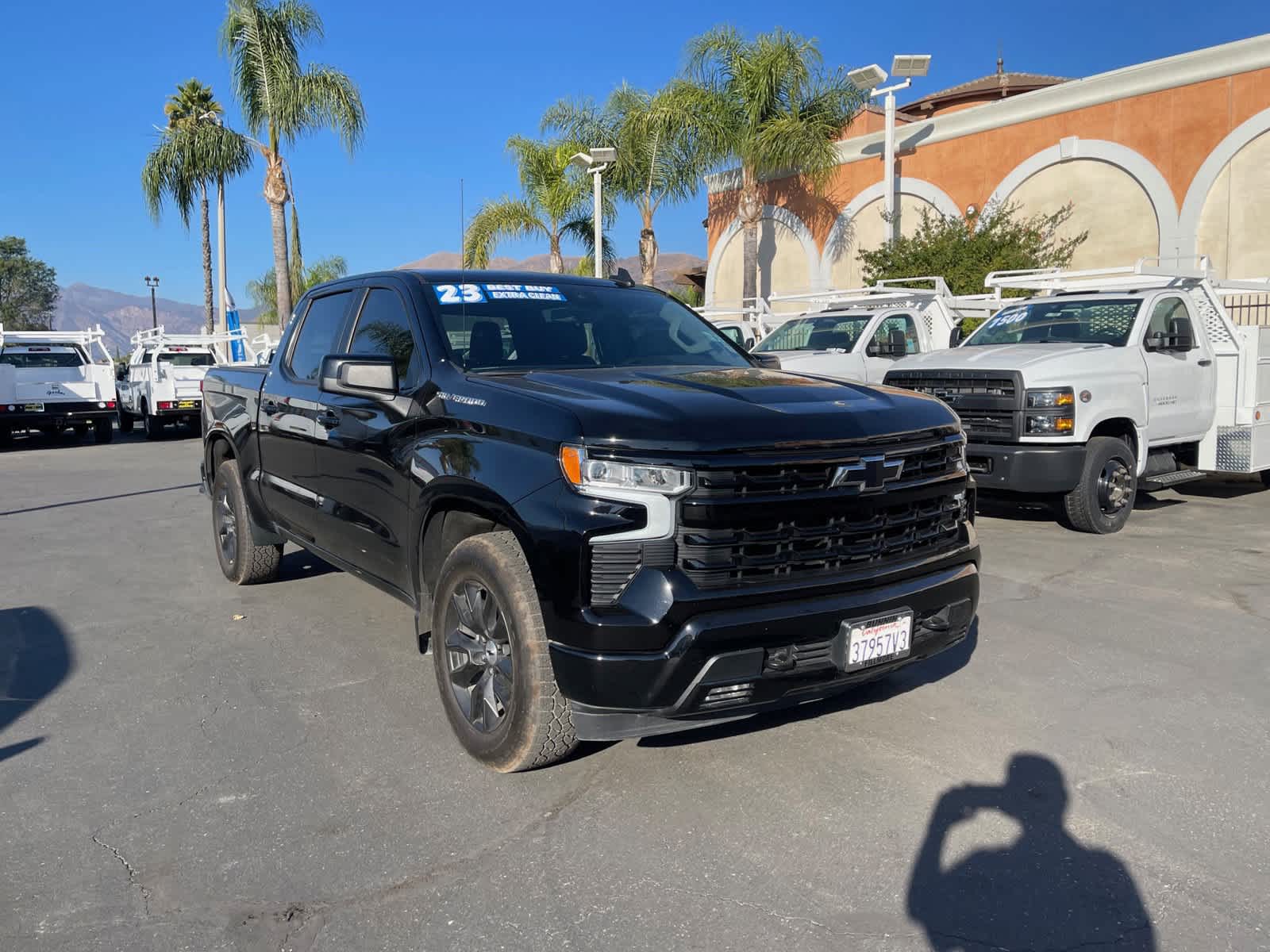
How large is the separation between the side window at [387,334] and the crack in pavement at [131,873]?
200 centimetres

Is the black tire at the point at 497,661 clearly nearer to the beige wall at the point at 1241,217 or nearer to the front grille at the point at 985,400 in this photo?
the front grille at the point at 985,400

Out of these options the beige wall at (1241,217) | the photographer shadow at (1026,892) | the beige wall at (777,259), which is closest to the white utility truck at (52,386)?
the beige wall at (777,259)

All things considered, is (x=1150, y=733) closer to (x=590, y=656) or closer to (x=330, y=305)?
(x=590, y=656)

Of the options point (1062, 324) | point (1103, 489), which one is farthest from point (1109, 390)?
point (1062, 324)

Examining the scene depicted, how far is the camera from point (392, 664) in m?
5.12

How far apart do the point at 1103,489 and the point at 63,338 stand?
19.1m

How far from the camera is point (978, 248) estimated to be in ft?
68.9

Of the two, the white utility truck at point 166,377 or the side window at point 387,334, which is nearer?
the side window at point 387,334

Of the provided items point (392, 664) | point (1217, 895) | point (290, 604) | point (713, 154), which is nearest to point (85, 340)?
point (713, 154)

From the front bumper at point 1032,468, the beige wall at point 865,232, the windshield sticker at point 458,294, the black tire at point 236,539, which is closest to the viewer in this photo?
the windshield sticker at point 458,294

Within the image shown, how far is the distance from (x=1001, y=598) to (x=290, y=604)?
14.4ft

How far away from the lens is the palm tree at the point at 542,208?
2581 cm

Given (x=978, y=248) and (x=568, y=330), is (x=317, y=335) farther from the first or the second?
(x=978, y=248)

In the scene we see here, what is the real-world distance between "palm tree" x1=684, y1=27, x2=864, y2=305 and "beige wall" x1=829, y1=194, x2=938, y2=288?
118 inches
